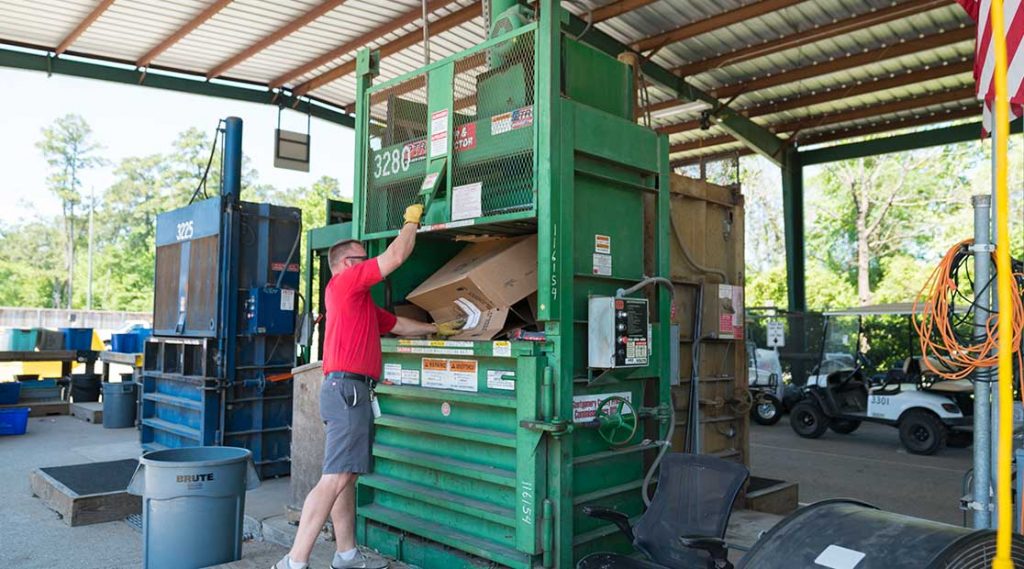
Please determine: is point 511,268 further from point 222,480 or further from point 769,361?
point 769,361

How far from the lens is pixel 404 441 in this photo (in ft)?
14.4

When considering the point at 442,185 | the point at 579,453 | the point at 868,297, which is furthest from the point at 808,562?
the point at 868,297

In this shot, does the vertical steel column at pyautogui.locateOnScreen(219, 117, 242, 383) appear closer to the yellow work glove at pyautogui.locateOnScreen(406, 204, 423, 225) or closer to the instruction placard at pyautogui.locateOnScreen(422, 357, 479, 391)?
the instruction placard at pyautogui.locateOnScreen(422, 357, 479, 391)

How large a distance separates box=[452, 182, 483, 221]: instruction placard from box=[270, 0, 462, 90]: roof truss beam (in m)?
5.41

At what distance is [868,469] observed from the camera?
333 inches

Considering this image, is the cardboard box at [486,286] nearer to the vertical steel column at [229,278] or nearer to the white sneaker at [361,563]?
the white sneaker at [361,563]

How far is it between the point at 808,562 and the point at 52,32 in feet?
36.6

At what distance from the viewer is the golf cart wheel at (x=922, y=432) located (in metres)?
9.38

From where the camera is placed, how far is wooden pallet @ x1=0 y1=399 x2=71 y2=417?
11.4 meters

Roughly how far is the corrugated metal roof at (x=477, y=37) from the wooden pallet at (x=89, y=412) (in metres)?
5.26

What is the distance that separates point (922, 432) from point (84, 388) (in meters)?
13.2

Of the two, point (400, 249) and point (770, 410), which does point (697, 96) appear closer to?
point (770, 410)

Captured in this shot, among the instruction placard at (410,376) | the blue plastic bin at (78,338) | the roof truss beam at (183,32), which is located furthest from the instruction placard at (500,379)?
the blue plastic bin at (78,338)

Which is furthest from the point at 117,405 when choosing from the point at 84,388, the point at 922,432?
the point at 922,432
